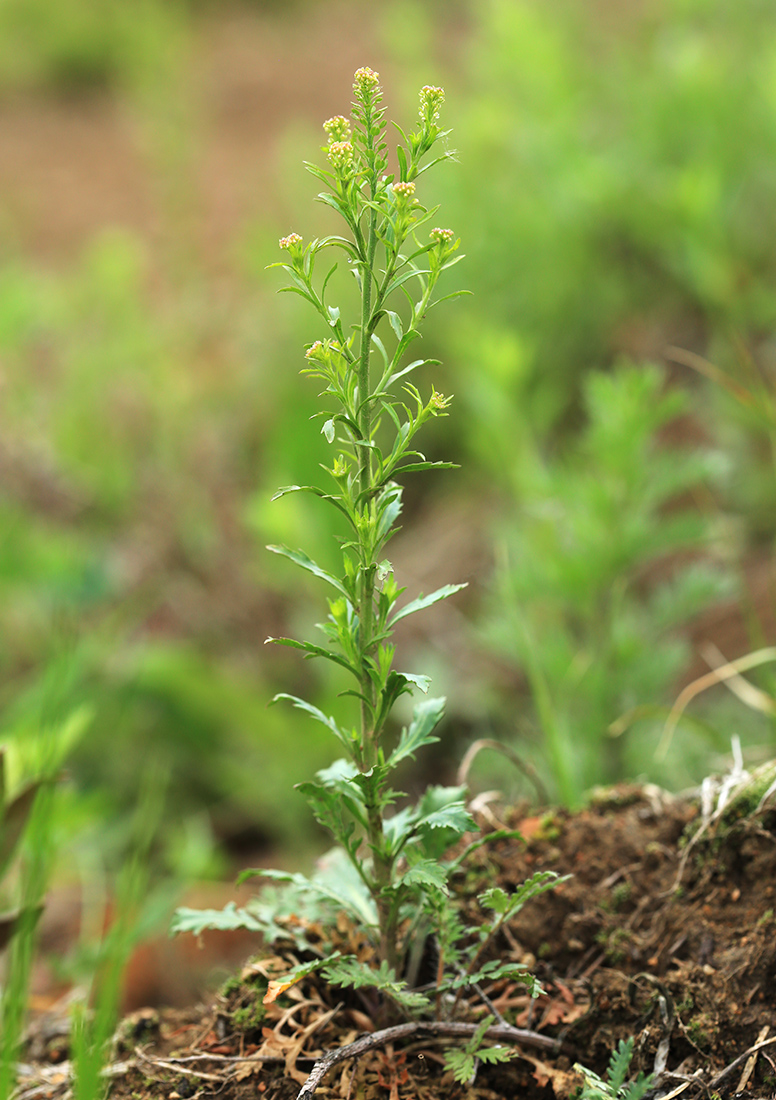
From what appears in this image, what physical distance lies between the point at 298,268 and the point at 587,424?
7.11ft

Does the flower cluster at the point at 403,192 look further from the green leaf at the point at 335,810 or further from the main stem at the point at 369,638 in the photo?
the green leaf at the point at 335,810

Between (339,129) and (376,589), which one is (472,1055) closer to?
(376,589)

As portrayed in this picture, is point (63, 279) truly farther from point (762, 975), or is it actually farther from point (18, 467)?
point (762, 975)

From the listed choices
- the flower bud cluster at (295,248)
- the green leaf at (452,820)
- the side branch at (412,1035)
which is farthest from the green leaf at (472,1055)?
the flower bud cluster at (295,248)

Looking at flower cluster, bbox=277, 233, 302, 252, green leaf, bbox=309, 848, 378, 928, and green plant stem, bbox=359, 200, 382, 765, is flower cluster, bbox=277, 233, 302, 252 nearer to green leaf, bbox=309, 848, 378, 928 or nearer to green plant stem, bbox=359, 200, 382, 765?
green plant stem, bbox=359, 200, 382, 765

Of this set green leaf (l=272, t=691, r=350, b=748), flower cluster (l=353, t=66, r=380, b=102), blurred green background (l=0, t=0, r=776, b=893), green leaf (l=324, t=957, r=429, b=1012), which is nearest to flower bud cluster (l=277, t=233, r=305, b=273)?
flower cluster (l=353, t=66, r=380, b=102)

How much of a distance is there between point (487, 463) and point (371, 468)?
1.49 meters

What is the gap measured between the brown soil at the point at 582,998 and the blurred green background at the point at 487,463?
20 centimetres

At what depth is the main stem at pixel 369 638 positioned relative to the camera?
69cm

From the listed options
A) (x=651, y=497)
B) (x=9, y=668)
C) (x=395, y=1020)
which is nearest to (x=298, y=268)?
(x=395, y=1020)

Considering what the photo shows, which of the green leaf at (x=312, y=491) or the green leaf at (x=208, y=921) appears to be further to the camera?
the green leaf at (x=208, y=921)

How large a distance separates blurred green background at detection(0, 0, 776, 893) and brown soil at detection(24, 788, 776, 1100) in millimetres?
197

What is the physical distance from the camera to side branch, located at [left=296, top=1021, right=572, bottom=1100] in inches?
27.8

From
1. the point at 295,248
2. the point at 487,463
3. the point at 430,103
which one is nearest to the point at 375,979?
the point at 295,248
